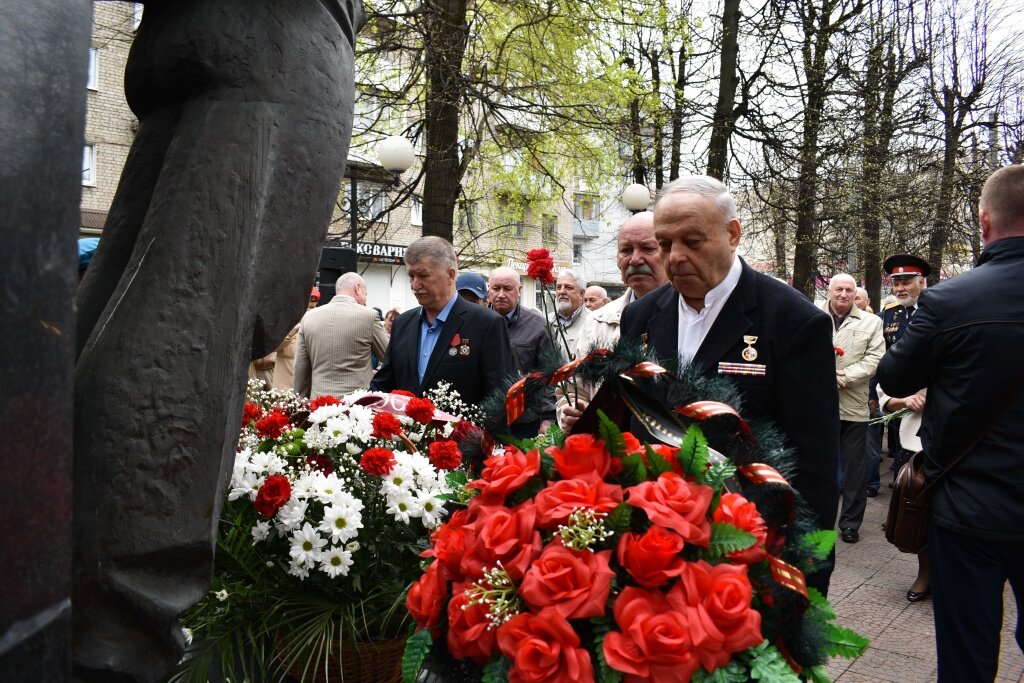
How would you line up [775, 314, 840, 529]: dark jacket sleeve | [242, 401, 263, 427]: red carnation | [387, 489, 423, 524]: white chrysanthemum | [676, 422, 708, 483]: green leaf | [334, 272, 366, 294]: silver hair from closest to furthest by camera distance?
[676, 422, 708, 483]: green leaf < [387, 489, 423, 524]: white chrysanthemum < [775, 314, 840, 529]: dark jacket sleeve < [242, 401, 263, 427]: red carnation < [334, 272, 366, 294]: silver hair

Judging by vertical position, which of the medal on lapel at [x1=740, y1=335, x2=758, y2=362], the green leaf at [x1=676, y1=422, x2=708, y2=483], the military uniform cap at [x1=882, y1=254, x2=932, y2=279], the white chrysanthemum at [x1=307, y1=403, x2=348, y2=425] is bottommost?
the white chrysanthemum at [x1=307, y1=403, x2=348, y2=425]

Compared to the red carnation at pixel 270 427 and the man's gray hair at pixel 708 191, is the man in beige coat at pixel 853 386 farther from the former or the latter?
the red carnation at pixel 270 427

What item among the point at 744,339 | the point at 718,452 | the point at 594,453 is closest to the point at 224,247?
the point at 594,453

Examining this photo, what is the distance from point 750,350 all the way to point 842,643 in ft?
3.97

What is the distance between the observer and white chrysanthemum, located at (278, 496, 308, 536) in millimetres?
2027

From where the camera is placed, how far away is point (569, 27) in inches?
395

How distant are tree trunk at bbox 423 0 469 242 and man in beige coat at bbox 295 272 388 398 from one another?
333 cm

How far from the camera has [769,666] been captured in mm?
1264

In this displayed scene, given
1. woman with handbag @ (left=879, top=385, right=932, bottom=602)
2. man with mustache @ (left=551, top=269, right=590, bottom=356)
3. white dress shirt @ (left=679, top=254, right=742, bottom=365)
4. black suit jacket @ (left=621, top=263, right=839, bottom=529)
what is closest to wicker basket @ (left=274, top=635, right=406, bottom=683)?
black suit jacket @ (left=621, top=263, right=839, bottom=529)

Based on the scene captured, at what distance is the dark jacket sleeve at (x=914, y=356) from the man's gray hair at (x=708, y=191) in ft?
3.69

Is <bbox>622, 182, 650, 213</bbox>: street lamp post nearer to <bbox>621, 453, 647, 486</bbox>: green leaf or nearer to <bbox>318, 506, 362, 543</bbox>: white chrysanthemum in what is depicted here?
<bbox>318, 506, 362, 543</bbox>: white chrysanthemum

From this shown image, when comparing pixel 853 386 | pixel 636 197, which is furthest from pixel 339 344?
pixel 636 197

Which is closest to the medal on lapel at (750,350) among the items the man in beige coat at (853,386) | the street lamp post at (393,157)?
the man in beige coat at (853,386)

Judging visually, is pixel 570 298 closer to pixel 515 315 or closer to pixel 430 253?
pixel 515 315
